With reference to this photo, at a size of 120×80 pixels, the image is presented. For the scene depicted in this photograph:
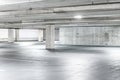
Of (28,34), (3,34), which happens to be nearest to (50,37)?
(28,34)

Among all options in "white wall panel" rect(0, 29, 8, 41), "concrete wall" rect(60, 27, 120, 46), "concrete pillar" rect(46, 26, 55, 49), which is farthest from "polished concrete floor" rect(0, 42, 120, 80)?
"white wall panel" rect(0, 29, 8, 41)

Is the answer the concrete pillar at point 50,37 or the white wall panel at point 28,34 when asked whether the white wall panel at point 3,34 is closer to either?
the white wall panel at point 28,34

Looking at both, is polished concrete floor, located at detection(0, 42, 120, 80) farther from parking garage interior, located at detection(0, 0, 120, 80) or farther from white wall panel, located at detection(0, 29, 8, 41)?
white wall panel, located at detection(0, 29, 8, 41)

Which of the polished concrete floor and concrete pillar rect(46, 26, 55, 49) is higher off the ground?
concrete pillar rect(46, 26, 55, 49)

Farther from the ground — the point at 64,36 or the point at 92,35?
the point at 92,35

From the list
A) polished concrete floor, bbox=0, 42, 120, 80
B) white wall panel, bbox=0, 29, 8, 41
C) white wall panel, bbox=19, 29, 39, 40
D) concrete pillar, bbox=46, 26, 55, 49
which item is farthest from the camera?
white wall panel, bbox=19, 29, 39, 40

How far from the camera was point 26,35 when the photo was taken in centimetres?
4797

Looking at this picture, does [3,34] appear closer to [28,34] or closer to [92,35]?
[28,34]

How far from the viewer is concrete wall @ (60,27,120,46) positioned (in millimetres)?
31281

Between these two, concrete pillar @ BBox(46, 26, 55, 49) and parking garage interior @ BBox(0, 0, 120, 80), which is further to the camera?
concrete pillar @ BBox(46, 26, 55, 49)

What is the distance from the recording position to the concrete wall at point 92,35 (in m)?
31.3

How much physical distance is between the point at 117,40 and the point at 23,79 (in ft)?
84.9

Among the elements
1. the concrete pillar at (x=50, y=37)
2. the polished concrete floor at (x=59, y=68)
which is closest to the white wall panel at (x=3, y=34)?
the concrete pillar at (x=50, y=37)

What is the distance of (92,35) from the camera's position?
31969 millimetres
